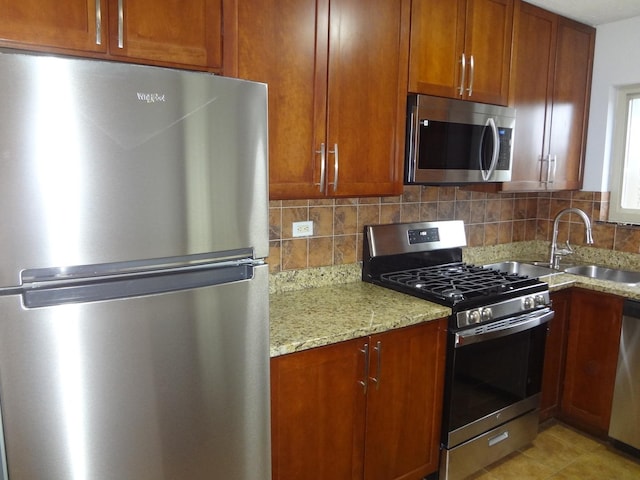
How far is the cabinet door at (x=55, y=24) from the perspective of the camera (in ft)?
4.13

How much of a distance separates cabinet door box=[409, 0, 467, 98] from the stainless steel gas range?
748mm

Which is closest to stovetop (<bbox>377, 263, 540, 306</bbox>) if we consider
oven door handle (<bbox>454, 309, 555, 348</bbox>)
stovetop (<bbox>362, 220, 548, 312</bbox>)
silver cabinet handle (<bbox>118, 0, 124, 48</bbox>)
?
stovetop (<bbox>362, 220, 548, 312</bbox>)

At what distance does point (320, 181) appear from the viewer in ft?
6.30

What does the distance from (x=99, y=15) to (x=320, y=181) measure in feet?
3.10

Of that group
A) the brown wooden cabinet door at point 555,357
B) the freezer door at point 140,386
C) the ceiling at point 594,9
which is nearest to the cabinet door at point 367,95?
the freezer door at point 140,386

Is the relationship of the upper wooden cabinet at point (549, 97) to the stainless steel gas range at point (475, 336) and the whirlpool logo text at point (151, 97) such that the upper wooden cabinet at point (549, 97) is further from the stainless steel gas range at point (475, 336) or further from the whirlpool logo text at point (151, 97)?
the whirlpool logo text at point (151, 97)

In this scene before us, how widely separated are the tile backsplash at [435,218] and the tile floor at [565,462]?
4.02 feet

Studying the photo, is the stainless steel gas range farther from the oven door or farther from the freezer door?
the freezer door

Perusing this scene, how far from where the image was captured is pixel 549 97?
2.82 meters

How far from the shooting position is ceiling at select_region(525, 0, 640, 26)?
2.57 m

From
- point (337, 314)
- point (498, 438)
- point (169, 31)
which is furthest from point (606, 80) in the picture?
point (169, 31)

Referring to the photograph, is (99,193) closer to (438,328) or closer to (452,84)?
(438,328)

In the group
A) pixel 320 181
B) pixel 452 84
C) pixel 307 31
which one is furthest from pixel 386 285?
pixel 307 31

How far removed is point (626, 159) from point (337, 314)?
239 centimetres
